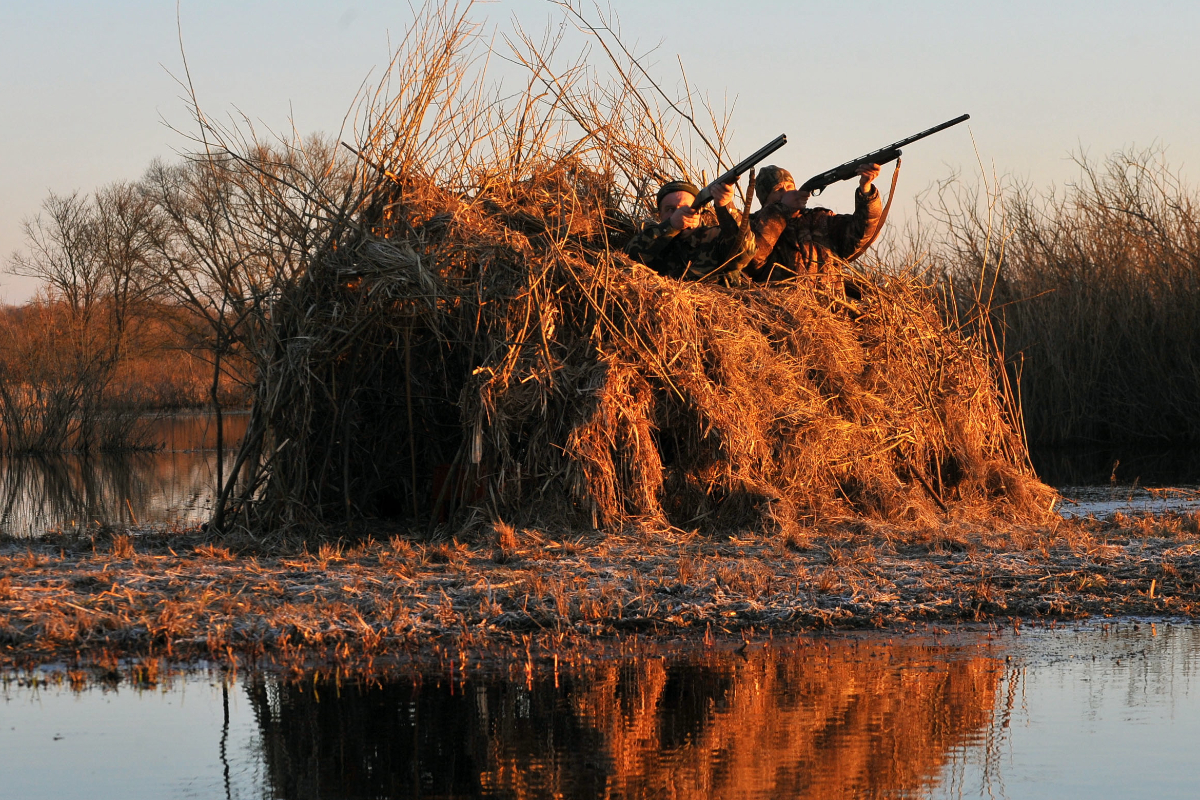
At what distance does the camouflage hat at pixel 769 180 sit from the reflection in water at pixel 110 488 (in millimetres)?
5137

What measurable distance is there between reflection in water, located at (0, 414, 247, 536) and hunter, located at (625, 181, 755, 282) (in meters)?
4.26

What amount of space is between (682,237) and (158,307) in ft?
70.4

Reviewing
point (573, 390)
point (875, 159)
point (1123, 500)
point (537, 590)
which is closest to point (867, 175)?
point (875, 159)

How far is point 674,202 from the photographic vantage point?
885 centimetres

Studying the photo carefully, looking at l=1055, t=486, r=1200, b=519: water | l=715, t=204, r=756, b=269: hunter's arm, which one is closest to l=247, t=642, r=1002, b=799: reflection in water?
l=715, t=204, r=756, b=269: hunter's arm

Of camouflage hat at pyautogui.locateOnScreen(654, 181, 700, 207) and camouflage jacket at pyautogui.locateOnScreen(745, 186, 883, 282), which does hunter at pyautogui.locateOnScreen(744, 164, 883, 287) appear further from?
camouflage hat at pyautogui.locateOnScreen(654, 181, 700, 207)

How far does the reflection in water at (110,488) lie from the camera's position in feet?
34.9

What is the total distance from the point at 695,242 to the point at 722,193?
1.27 feet

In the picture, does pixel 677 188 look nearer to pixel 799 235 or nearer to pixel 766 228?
pixel 766 228

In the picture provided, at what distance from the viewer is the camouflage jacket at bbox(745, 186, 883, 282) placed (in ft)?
29.7

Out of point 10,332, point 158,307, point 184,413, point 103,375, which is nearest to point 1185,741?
point 103,375

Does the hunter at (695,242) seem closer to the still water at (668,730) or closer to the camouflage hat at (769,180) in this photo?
the camouflage hat at (769,180)

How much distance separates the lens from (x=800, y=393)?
8.41m

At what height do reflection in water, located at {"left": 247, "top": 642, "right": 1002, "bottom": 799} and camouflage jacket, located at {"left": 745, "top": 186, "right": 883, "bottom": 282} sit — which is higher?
camouflage jacket, located at {"left": 745, "top": 186, "right": 883, "bottom": 282}
